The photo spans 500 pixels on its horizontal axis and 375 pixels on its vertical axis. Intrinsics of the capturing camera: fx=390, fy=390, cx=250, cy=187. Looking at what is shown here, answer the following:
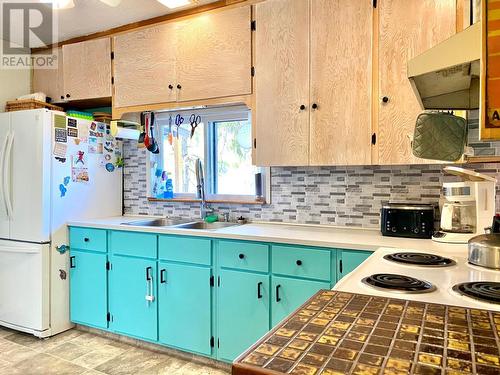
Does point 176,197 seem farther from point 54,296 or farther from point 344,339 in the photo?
point 344,339

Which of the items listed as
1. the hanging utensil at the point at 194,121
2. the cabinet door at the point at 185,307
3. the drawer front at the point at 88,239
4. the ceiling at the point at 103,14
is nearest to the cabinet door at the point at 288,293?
the cabinet door at the point at 185,307

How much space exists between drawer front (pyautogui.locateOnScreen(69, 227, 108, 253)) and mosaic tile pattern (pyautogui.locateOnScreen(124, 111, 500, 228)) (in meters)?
0.90

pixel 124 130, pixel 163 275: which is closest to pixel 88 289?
pixel 163 275

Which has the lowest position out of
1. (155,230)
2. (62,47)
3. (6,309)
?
(6,309)

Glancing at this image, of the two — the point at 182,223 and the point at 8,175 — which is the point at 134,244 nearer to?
the point at 182,223

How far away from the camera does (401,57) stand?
2.18 metres

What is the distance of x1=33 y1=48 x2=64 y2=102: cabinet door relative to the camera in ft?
11.8

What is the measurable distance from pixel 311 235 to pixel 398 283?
1.15 metres

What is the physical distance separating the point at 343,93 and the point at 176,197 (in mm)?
1746

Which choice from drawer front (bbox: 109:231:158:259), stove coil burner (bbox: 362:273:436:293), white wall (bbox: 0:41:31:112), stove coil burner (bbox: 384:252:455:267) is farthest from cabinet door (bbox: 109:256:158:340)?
white wall (bbox: 0:41:31:112)

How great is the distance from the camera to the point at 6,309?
3168 mm

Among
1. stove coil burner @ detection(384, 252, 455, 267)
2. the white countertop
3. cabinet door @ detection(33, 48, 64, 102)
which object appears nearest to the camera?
stove coil burner @ detection(384, 252, 455, 267)

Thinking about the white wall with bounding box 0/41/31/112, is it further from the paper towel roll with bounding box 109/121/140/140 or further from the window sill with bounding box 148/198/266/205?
the window sill with bounding box 148/198/266/205

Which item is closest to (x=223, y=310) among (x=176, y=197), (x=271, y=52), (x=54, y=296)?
(x=176, y=197)
